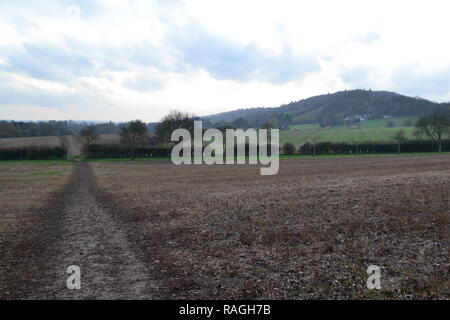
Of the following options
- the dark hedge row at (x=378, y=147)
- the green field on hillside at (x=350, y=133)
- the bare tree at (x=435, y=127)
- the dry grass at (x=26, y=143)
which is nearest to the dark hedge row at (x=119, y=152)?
the dry grass at (x=26, y=143)

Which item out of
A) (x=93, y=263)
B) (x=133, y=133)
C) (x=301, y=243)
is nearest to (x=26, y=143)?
(x=133, y=133)

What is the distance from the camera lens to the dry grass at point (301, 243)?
26.5ft

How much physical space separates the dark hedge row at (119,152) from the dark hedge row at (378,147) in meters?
46.1

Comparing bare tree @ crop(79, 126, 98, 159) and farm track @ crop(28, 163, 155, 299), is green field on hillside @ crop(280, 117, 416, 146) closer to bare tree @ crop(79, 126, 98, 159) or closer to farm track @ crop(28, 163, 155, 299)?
bare tree @ crop(79, 126, 98, 159)

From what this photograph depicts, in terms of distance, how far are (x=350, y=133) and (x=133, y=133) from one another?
87712mm

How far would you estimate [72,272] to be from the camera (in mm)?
9562

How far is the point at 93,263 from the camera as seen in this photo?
10.4m

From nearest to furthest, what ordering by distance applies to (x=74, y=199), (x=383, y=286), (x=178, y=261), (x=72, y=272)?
(x=383, y=286), (x=72, y=272), (x=178, y=261), (x=74, y=199)

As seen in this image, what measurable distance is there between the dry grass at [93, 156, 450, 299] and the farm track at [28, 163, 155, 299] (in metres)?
0.73
